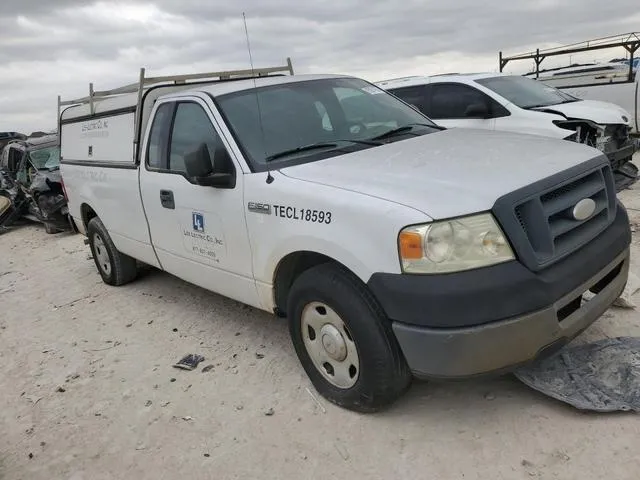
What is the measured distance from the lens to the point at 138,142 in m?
4.77

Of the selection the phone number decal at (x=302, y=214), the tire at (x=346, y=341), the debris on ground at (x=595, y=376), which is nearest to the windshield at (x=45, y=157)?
the phone number decal at (x=302, y=214)

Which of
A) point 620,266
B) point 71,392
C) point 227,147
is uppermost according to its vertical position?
point 227,147

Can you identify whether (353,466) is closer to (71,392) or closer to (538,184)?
(538,184)

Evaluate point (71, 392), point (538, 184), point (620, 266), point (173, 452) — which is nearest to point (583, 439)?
point (620, 266)

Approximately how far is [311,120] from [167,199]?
1266 millimetres

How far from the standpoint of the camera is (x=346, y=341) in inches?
119

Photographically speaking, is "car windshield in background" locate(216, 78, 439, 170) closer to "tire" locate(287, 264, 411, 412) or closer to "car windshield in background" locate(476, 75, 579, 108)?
"tire" locate(287, 264, 411, 412)

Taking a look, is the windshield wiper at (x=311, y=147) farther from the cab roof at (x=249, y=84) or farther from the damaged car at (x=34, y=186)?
the damaged car at (x=34, y=186)

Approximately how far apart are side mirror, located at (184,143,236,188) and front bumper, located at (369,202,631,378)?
1.30 meters

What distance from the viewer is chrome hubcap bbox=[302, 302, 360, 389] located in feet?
9.91

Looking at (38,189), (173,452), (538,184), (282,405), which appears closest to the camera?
(538,184)

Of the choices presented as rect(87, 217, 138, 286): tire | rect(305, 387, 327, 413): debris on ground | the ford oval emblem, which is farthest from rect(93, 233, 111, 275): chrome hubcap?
the ford oval emblem

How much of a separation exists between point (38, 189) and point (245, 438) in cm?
944

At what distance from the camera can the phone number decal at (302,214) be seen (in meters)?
2.88
